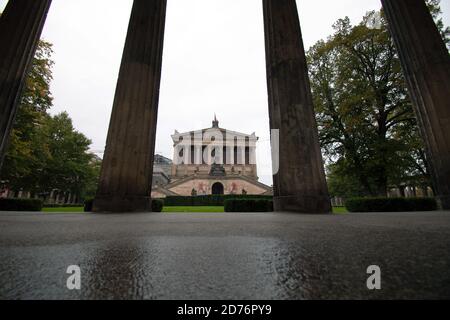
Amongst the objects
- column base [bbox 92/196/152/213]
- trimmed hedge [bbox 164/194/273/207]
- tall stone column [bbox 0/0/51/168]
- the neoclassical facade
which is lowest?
column base [bbox 92/196/152/213]

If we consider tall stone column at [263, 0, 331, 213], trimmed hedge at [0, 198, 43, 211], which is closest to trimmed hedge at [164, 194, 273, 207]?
trimmed hedge at [0, 198, 43, 211]

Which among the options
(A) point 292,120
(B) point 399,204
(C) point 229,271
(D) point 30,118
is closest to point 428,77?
(A) point 292,120

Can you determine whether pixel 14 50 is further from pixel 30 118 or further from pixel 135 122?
pixel 30 118

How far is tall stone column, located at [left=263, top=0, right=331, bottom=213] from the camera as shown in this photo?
16.5ft

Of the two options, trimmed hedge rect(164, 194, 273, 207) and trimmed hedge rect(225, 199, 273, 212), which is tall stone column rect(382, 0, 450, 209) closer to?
trimmed hedge rect(225, 199, 273, 212)

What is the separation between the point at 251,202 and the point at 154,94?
304 inches

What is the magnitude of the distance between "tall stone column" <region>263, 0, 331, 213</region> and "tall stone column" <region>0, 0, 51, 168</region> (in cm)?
585

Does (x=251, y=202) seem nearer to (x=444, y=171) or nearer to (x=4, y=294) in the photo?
(x=444, y=171)

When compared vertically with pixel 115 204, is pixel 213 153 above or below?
above

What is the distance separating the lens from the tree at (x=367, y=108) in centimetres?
1362

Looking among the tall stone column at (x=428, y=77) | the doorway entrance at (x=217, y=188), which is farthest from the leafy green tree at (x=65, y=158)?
the tall stone column at (x=428, y=77)

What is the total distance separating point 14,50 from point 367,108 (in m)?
17.2

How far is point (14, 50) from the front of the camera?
4.53 m
